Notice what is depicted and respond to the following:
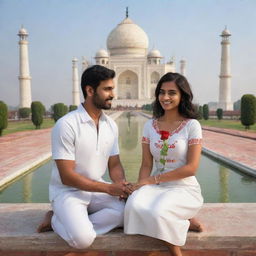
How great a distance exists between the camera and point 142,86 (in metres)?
36.3

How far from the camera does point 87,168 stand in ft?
5.61

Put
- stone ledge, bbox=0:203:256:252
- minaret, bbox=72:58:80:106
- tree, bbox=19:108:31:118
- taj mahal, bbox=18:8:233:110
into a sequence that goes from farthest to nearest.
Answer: taj mahal, bbox=18:8:233:110
minaret, bbox=72:58:80:106
tree, bbox=19:108:31:118
stone ledge, bbox=0:203:256:252

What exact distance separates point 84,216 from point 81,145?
34 centimetres

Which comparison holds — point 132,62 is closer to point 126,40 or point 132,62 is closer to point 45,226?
point 126,40

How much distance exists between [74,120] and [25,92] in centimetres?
2400

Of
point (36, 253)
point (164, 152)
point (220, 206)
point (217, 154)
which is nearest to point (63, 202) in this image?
point (36, 253)

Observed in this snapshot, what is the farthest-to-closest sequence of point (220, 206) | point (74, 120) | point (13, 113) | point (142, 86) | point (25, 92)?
point (142, 86)
point (25, 92)
point (13, 113)
point (220, 206)
point (74, 120)

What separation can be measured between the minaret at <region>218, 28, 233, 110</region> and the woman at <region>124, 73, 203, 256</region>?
24670 millimetres

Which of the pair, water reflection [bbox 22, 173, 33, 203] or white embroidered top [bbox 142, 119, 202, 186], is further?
water reflection [bbox 22, 173, 33, 203]

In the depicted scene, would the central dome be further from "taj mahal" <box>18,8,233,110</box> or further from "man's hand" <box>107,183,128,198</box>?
"man's hand" <box>107,183,128,198</box>

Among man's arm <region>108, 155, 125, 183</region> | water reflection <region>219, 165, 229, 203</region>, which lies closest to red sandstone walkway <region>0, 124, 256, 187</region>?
water reflection <region>219, 165, 229, 203</region>

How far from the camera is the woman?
148 centimetres

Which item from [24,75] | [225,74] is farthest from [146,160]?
[225,74]

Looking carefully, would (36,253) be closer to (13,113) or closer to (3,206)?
(3,206)
